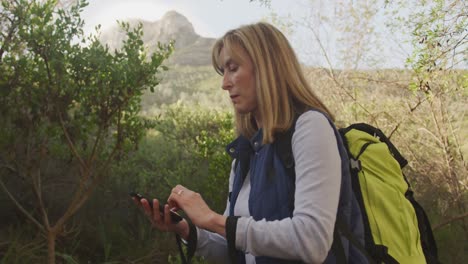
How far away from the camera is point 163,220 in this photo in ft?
6.41

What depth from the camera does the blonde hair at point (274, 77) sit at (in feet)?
5.78

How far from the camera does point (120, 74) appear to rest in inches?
154

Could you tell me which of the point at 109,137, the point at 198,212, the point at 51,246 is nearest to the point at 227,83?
the point at 198,212

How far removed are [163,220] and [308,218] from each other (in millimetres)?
701

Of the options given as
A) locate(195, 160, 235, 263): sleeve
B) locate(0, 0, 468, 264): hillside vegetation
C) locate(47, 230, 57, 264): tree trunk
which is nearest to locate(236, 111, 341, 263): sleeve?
locate(195, 160, 235, 263): sleeve

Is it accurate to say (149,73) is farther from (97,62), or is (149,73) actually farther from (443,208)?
(443,208)

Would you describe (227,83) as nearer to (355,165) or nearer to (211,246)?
(355,165)

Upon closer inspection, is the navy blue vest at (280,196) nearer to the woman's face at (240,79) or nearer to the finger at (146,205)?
the woman's face at (240,79)

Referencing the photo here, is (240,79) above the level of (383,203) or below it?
above

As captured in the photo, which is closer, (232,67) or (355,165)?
(355,165)

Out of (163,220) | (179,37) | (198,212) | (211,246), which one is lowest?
(211,246)

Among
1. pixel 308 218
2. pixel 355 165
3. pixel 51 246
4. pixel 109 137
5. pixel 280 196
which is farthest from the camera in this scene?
pixel 109 137

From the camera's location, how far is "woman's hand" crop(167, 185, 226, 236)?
1.63 metres

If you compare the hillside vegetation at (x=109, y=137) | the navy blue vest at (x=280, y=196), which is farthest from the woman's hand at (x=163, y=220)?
the hillside vegetation at (x=109, y=137)
